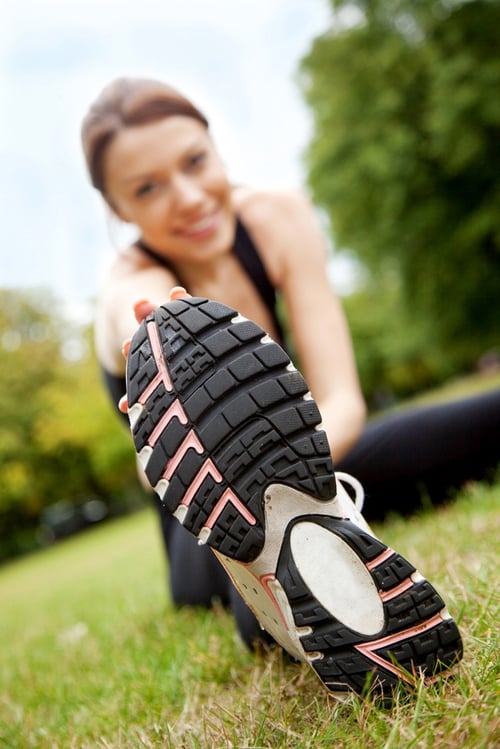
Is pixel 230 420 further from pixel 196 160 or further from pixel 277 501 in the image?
pixel 196 160

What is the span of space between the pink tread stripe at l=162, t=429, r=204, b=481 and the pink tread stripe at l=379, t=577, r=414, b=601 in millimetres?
351

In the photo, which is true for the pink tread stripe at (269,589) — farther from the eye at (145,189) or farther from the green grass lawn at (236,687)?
the eye at (145,189)

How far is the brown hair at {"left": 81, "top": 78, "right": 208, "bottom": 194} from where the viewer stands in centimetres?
192

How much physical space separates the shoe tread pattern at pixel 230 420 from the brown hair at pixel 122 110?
113cm

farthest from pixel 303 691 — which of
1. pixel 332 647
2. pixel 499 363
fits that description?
pixel 499 363

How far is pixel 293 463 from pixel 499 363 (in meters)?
37.0

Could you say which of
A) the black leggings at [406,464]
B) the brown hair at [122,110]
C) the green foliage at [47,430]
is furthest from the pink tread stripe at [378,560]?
the green foliage at [47,430]

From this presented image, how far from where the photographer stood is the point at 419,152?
12.9m

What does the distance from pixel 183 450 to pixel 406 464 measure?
1.61m

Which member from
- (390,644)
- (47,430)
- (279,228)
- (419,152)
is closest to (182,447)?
(390,644)

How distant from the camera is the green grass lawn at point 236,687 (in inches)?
35.4

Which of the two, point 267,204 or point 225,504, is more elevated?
point 267,204

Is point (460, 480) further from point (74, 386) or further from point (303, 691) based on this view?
point (74, 386)

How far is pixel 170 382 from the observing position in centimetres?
99
